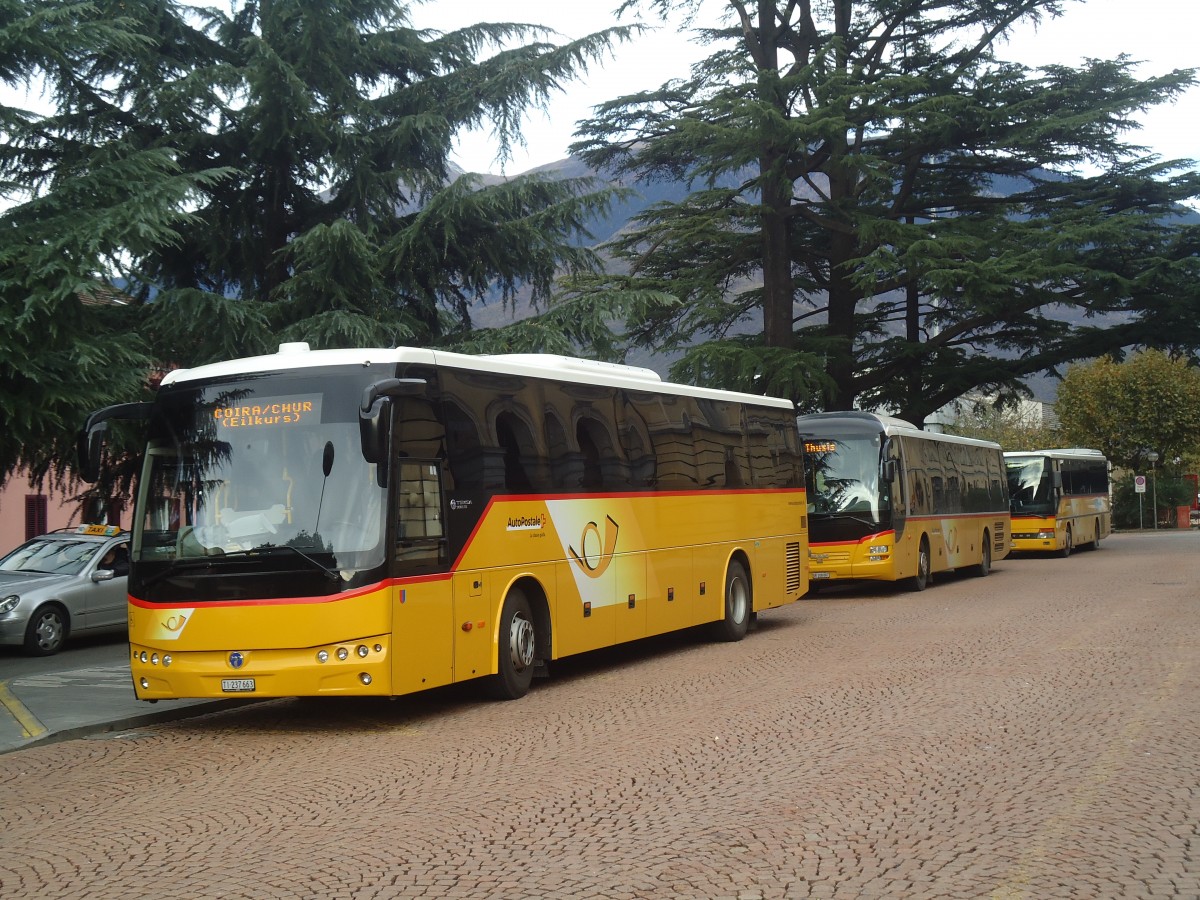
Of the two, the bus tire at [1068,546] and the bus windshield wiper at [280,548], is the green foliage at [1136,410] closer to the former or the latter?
the bus tire at [1068,546]

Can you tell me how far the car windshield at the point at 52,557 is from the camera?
18.7m

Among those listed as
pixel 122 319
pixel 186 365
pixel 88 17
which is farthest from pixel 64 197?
pixel 186 365

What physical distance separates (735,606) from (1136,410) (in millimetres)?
52577

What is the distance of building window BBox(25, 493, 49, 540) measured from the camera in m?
37.5

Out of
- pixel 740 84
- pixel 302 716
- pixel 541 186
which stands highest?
pixel 740 84

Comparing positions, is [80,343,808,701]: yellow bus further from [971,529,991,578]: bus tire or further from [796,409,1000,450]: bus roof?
[971,529,991,578]: bus tire

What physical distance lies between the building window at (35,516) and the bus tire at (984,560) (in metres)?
24.2

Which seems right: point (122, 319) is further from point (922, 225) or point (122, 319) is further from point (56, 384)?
point (922, 225)

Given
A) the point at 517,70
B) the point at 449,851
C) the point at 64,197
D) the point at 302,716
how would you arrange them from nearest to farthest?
the point at 449,851
the point at 302,716
the point at 64,197
the point at 517,70

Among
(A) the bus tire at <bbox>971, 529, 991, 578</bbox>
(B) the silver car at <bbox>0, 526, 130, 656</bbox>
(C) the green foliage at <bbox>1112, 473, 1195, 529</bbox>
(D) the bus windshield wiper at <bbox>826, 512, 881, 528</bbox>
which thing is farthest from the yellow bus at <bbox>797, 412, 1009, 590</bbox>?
(C) the green foliage at <bbox>1112, 473, 1195, 529</bbox>

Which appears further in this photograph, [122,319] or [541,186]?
[541,186]

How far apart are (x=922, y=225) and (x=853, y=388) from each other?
16.1 feet

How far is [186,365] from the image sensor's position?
1886 centimetres

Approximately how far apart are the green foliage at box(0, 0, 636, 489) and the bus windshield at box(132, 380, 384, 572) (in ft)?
17.8
